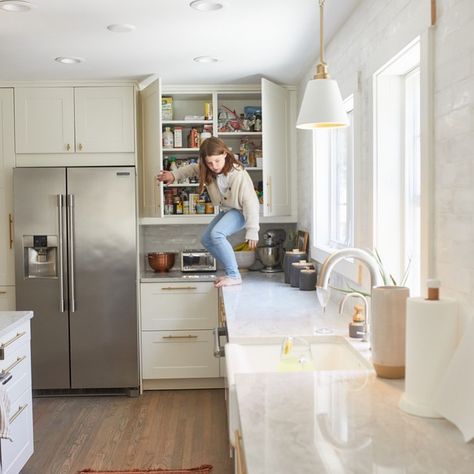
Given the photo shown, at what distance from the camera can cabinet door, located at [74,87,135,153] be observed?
16.3 feet

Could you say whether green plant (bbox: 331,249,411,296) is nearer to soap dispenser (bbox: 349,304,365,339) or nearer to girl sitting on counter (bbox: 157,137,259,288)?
soap dispenser (bbox: 349,304,365,339)

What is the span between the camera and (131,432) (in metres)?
4.05

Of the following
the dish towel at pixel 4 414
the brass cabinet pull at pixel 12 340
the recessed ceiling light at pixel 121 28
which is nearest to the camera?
the dish towel at pixel 4 414

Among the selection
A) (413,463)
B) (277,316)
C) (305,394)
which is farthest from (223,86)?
(413,463)

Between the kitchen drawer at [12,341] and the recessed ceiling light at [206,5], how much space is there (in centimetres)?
172

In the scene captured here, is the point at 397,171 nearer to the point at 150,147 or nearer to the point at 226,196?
the point at 226,196

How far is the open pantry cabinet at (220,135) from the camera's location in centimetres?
487

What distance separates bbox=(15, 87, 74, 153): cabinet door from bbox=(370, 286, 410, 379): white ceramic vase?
3578mm

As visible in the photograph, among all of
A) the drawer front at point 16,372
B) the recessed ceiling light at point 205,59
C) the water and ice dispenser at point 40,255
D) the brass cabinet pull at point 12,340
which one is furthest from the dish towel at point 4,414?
the recessed ceiling light at point 205,59

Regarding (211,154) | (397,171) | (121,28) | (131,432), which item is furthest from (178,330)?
(397,171)

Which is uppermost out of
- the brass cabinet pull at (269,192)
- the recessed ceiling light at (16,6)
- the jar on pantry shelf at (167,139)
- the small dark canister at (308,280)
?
the recessed ceiling light at (16,6)

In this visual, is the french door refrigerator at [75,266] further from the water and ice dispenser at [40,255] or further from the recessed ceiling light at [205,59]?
the recessed ceiling light at [205,59]

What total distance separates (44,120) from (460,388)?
13.6 feet

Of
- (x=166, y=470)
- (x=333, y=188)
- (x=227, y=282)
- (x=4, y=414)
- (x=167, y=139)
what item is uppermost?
(x=167, y=139)
